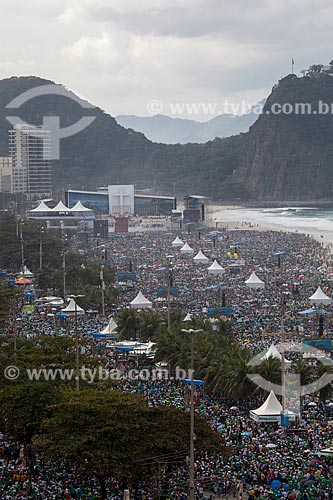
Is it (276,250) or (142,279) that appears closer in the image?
(142,279)

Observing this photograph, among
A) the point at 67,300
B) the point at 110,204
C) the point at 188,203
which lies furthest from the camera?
the point at 110,204

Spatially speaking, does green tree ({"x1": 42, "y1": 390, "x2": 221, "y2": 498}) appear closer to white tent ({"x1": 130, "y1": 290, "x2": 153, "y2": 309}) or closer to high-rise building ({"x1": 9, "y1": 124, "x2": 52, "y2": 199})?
white tent ({"x1": 130, "y1": 290, "x2": 153, "y2": 309})

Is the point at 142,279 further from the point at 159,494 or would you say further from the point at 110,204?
the point at 110,204

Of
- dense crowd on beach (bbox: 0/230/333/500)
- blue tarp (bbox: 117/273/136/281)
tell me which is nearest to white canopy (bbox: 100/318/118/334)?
dense crowd on beach (bbox: 0/230/333/500)

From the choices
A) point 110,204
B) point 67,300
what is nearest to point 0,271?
point 67,300

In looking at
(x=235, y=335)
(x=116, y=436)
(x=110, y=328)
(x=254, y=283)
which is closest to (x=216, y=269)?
(x=254, y=283)
